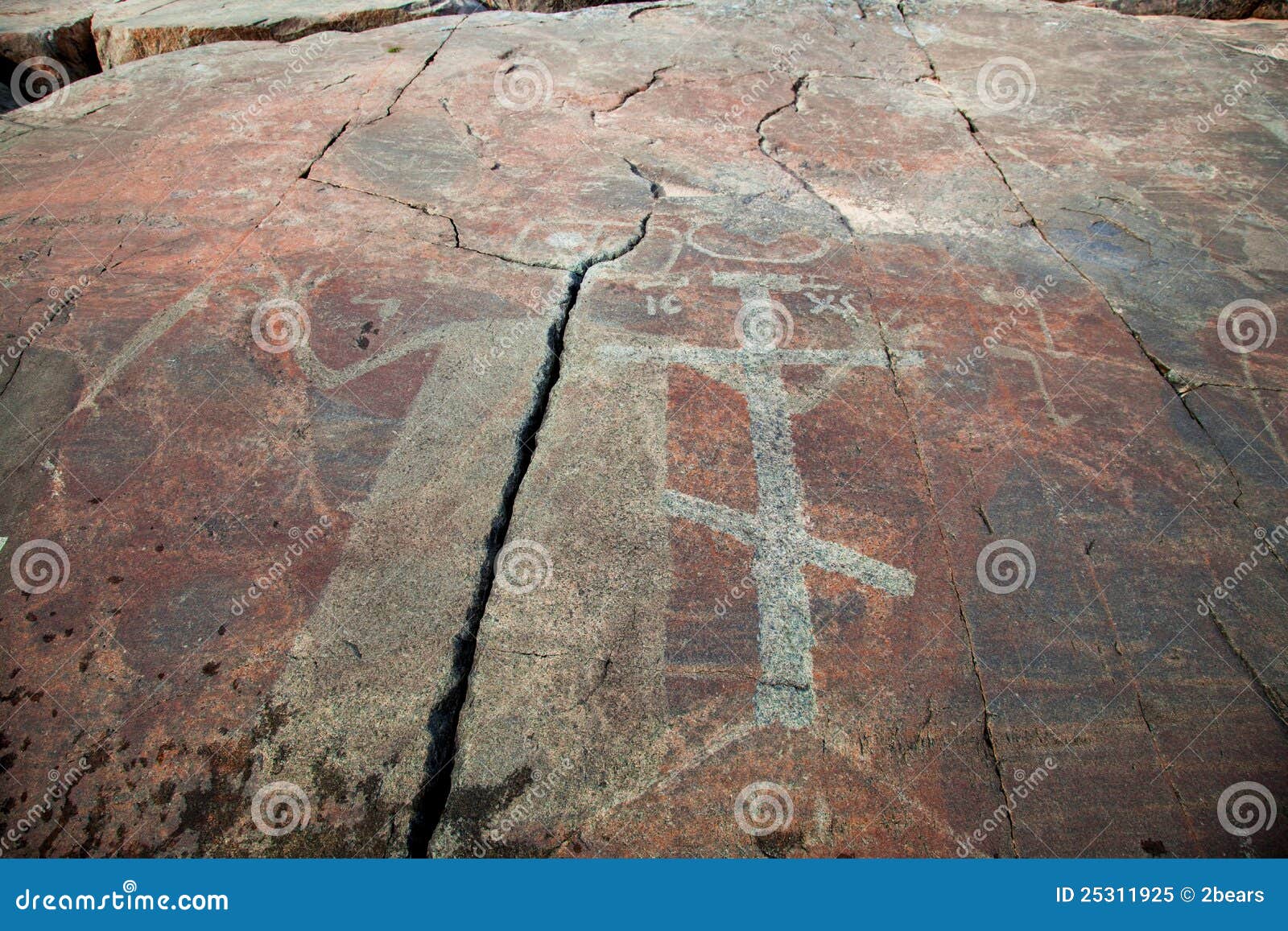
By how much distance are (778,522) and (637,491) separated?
1.07ft

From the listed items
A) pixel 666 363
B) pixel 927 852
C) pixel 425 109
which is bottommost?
pixel 927 852

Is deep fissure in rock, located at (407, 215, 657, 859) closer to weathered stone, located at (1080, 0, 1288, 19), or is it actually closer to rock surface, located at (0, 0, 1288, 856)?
Answer: rock surface, located at (0, 0, 1288, 856)

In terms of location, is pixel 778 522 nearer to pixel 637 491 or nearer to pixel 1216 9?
pixel 637 491

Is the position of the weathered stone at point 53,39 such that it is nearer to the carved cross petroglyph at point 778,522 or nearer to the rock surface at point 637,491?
the rock surface at point 637,491

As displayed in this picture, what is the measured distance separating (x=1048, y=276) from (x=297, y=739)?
97.2 inches

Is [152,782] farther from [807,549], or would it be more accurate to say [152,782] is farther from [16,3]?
[16,3]

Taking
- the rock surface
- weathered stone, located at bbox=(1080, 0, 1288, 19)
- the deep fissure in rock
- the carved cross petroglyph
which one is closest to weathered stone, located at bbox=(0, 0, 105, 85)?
the rock surface

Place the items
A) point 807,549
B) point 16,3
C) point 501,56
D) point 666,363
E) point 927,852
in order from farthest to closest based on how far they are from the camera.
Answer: point 16,3, point 501,56, point 666,363, point 807,549, point 927,852

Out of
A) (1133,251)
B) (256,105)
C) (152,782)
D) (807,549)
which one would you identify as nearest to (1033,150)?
(1133,251)

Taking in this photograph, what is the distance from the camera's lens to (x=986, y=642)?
1444 millimetres

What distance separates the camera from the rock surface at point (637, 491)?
1247 mm

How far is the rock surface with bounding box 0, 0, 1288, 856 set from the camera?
49.1 inches

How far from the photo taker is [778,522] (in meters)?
1.65

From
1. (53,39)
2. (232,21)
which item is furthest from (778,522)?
(53,39)
